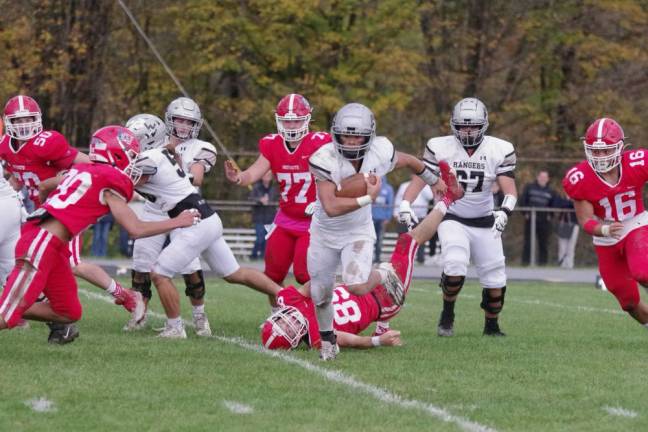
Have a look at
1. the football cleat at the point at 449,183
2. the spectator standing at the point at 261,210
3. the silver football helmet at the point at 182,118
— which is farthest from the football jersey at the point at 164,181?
the spectator standing at the point at 261,210

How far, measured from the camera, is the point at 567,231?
20.4m

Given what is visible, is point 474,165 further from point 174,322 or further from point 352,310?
point 174,322

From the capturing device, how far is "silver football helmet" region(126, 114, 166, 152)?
898 cm

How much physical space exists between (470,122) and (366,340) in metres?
1.94

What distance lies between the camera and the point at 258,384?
6699 millimetres

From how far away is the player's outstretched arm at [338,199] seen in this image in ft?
23.9

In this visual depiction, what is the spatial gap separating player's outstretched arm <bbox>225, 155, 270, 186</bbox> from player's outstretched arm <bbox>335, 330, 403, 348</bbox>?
1.49m

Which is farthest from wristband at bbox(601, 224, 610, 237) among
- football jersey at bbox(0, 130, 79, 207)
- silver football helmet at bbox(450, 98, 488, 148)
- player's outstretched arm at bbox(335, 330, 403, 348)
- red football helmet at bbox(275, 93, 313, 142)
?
football jersey at bbox(0, 130, 79, 207)

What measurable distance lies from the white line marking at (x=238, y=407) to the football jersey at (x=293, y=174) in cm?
343

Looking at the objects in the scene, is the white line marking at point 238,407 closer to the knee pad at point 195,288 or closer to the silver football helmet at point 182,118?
the knee pad at point 195,288

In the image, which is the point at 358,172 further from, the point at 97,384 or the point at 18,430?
the point at 18,430

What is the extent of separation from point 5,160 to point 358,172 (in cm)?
344

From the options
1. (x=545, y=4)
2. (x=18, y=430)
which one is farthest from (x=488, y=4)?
(x=18, y=430)

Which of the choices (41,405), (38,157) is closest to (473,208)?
(38,157)
